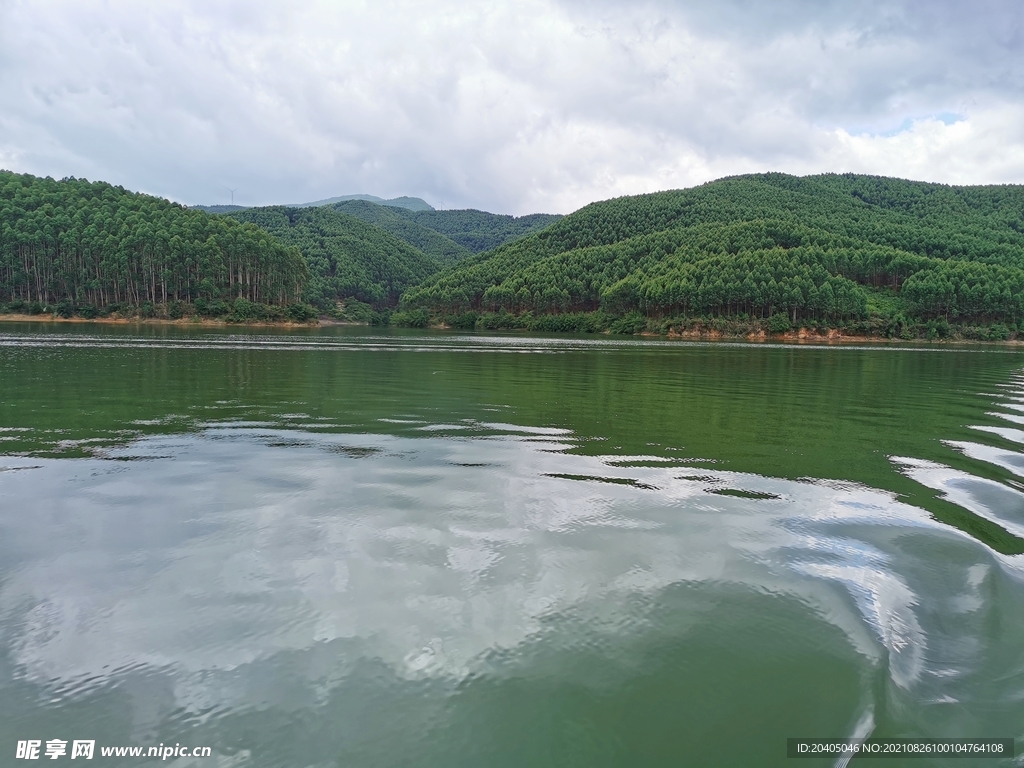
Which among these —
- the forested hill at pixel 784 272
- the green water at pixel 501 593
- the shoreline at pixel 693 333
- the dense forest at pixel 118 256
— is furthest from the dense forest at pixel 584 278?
the green water at pixel 501 593

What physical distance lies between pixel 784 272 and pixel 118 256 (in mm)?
131381

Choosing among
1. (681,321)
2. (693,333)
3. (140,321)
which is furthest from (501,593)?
(140,321)

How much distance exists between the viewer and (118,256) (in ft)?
371

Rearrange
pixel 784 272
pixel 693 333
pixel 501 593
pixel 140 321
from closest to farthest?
pixel 501 593, pixel 140 321, pixel 693 333, pixel 784 272

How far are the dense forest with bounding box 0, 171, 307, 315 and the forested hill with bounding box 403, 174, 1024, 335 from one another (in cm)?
5626

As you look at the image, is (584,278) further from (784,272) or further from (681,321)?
(784,272)

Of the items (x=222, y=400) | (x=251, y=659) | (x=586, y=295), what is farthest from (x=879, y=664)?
(x=586, y=295)

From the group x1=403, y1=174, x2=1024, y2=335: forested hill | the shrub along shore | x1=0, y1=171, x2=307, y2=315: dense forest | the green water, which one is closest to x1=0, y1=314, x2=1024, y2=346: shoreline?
the shrub along shore

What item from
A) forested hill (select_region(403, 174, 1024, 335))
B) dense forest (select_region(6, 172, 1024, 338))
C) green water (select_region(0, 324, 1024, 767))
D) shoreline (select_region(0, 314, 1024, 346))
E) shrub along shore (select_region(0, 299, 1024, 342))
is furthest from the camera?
forested hill (select_region(403, 174, 1024, 335))

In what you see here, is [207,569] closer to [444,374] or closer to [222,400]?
[222,400]

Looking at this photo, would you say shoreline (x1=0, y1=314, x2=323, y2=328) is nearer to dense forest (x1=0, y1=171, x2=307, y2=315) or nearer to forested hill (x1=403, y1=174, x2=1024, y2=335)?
dense forest (x1=0, y1=171, x2=307, y2=315)

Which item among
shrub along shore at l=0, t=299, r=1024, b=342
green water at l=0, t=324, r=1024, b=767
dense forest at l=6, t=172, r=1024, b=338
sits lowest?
green water at l=0, t=324, r=1024, b=767

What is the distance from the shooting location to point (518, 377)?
1096 inches

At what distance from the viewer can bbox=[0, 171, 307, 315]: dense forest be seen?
11500 cm
